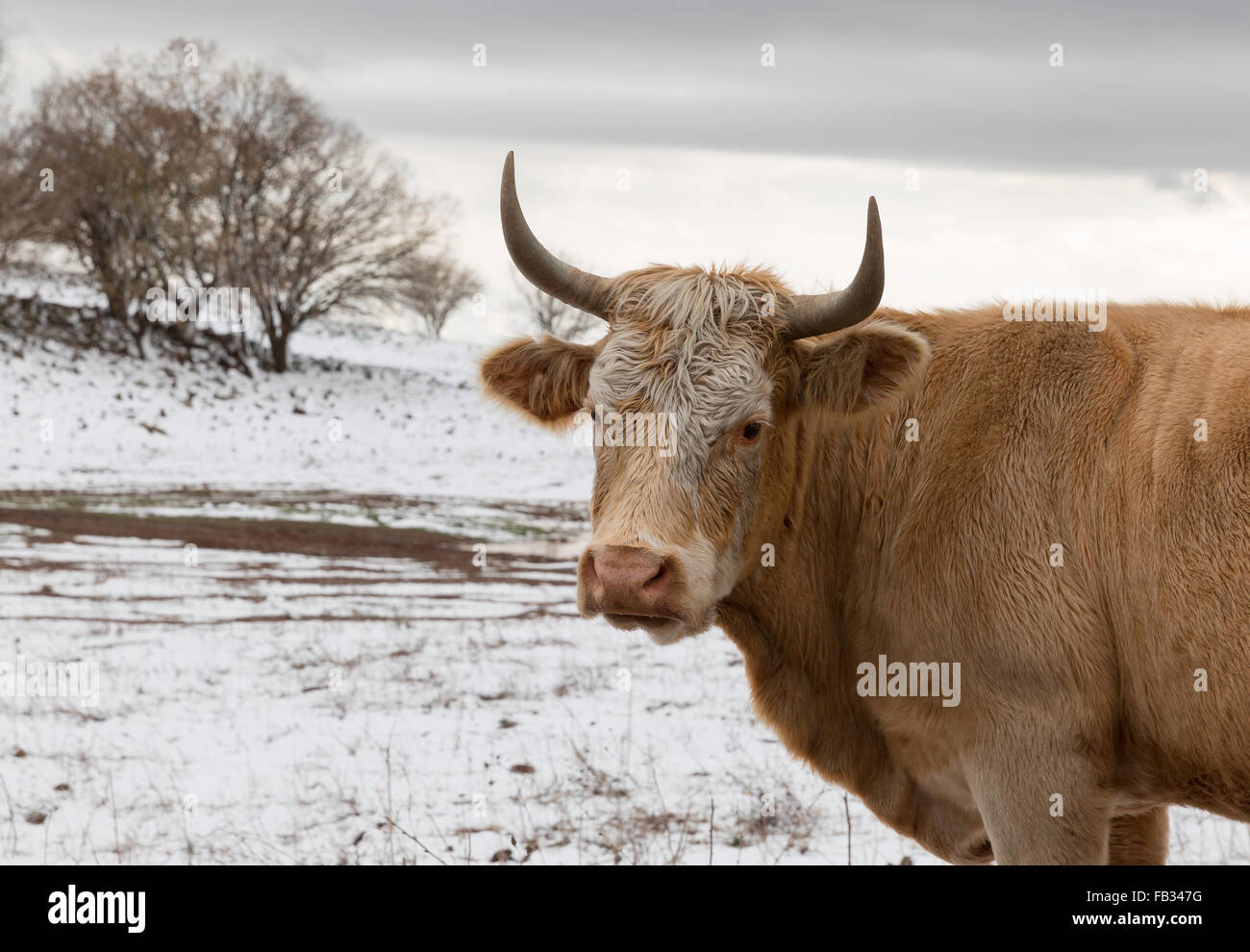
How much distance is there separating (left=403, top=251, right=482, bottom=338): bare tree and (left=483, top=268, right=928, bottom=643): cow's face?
3483 cm

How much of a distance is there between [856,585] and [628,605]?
1200 millimetres

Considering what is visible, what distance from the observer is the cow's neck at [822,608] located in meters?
4.41

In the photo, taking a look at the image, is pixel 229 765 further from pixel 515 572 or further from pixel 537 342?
pixel 515 572

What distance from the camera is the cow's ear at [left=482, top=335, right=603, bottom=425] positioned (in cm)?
454

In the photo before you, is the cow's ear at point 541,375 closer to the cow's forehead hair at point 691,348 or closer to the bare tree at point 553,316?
the cow's forehead hair at point 691,348

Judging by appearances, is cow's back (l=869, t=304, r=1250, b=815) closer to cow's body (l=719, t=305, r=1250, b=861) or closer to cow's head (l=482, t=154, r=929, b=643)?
cow's body (l=719, t=305, r=1250, b=861)

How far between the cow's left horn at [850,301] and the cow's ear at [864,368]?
7 cm

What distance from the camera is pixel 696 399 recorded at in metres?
3.91

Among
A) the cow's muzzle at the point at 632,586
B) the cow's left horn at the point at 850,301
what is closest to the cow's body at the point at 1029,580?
the cow's left horn at the point at 850,301

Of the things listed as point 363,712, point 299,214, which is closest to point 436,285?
point 299,214

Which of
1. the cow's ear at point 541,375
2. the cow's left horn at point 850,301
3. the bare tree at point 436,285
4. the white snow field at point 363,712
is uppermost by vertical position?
the bare tree at point 436,285
